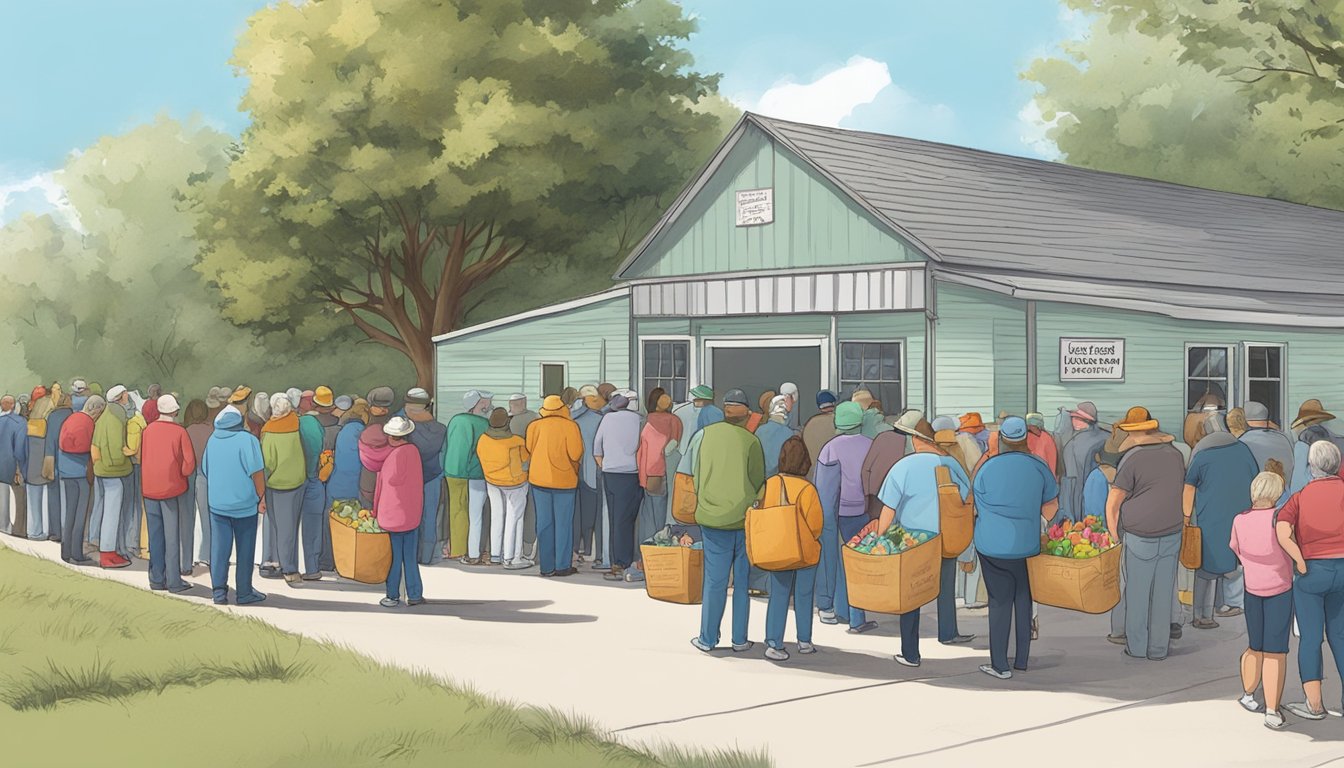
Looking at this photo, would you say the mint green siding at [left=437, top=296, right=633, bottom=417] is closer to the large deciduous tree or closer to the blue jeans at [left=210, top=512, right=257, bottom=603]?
the blue jeans at [left=210, top=512, right=257, bottom=603]

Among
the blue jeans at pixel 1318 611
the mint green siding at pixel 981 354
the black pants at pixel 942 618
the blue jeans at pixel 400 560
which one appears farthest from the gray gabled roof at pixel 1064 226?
the blue jeans at pixel 1318 611

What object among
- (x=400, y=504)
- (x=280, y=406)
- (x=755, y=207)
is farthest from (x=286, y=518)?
(x=755, y=207)

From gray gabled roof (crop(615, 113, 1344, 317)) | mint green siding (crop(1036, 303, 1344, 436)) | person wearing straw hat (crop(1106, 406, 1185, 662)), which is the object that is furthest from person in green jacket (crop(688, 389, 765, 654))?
mint green siding (crop(1036, 303, 1344, 436))

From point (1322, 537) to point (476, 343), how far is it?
56.7 feet

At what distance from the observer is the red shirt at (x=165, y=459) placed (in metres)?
13.7

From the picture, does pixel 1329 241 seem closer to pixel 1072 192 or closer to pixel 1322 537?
pixel 1072 192

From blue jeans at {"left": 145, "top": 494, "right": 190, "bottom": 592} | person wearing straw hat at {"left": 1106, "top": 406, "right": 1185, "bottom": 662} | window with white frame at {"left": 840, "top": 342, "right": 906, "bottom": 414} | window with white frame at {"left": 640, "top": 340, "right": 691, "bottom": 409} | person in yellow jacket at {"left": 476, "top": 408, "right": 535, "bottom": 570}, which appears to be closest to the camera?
person wearing straw hat at {"left": 1106, "top": 406, "right": 1185, "bottom": 662}

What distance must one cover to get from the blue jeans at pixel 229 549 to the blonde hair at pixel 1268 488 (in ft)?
28.0

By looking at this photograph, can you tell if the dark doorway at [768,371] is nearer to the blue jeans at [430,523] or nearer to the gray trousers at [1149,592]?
the blue jeans at [430,523]

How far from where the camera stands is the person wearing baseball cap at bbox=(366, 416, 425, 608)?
42.0 feet

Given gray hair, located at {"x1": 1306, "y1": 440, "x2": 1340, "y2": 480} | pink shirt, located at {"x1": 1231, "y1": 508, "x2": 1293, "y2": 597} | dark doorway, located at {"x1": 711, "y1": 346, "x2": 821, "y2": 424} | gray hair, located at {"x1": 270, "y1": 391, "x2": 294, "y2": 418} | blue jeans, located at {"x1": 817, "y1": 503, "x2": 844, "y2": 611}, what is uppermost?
dark doorway, located at {"x1": 711, "y1": 346, "x2": 821, "y2": 424}

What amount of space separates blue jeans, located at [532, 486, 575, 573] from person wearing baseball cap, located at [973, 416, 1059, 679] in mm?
5734

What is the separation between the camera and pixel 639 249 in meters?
→ 21.7

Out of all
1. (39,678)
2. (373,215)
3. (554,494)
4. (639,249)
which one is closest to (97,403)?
(554,494)
